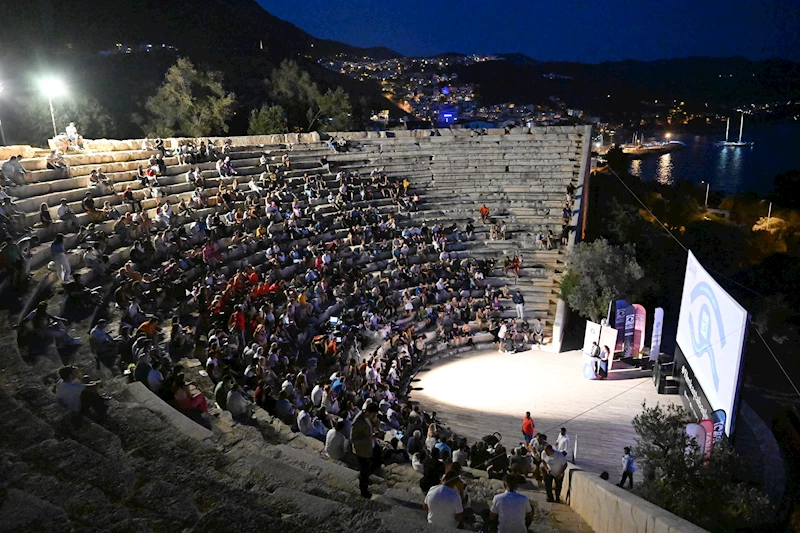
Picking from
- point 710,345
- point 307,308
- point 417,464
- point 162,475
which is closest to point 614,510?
point 417,464

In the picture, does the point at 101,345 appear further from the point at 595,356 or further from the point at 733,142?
the point at 733,142

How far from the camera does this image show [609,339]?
1429 cm

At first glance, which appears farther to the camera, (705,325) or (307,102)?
(307,102)

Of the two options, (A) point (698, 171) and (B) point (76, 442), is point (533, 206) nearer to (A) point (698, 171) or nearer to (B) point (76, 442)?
(B) point (76, 442)

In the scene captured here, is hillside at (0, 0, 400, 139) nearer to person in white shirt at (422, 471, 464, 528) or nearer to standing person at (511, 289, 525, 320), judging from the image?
standing person at (511, 289, 525, 320)

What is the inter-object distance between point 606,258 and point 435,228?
252 inches

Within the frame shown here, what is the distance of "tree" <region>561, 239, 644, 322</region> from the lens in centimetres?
1692

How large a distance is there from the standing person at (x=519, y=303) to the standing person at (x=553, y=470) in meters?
10.1

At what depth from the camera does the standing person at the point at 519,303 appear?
17447 mm

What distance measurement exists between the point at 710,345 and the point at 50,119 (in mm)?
31550

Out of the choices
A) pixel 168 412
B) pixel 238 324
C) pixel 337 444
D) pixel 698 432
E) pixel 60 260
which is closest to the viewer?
pixel 168 412

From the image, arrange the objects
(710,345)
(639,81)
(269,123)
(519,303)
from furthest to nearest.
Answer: (639,81) < (269,123) < (519,303) < (710,345)

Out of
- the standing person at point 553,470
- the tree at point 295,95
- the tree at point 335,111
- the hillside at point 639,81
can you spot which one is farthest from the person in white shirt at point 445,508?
the hillside at point 639,81

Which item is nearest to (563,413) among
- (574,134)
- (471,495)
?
(471,495)
